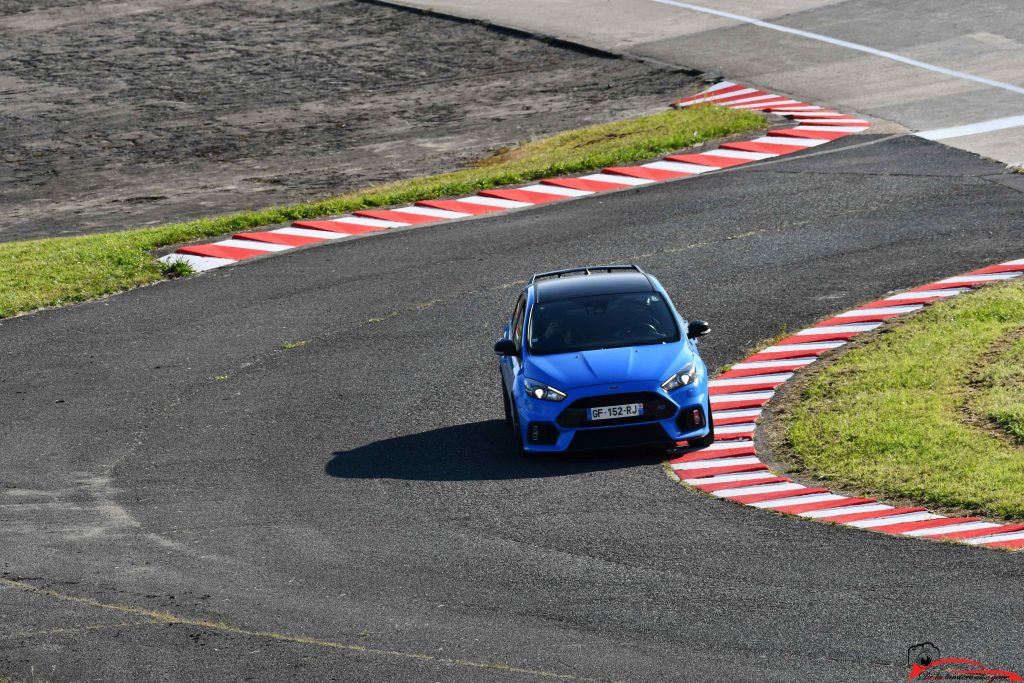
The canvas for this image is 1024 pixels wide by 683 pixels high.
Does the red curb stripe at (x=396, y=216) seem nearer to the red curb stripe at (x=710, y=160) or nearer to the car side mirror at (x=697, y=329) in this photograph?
the red curb stripe at (x=710, y=160)

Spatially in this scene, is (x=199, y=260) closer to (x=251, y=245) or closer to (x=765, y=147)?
(x=251, y=245)

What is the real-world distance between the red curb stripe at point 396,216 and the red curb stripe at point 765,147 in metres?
6.42

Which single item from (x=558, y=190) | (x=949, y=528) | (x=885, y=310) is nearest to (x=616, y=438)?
(x=949, y=528)

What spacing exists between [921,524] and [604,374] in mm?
3905

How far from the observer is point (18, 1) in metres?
51.9

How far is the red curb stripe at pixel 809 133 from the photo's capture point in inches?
1141

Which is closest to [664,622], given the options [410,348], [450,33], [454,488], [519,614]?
[519,614]

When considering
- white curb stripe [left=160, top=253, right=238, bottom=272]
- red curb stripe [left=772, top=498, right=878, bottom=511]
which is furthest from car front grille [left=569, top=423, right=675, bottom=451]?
white curb stripe [left=160, top=253, right=238, bottom=272]

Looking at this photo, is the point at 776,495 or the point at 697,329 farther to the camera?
the point at 697,329

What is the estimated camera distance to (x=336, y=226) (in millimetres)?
26719

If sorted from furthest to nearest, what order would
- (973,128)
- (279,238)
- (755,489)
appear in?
(973,128)
(279,238)
(755,489)

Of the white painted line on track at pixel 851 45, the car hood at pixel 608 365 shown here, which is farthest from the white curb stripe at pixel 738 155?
the car hood at pixel 608 365

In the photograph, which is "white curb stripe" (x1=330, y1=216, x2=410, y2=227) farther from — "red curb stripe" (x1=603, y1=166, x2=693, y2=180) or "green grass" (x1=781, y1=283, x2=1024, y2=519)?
"green grass" (x1=781, y1=283, x2=1024, y2=519)

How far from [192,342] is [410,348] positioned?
10.9 feet
